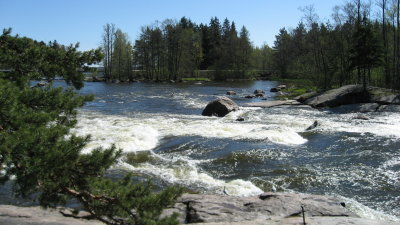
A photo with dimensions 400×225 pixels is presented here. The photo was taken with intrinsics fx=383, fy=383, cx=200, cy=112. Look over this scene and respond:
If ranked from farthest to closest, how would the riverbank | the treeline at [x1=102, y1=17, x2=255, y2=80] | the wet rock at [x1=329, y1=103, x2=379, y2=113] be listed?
the treeline at [x1=102, y1=17, x2=255, y2=80] < the wet rock at [x1=329, y1=103, x2=379, y2=113] < the riverbank

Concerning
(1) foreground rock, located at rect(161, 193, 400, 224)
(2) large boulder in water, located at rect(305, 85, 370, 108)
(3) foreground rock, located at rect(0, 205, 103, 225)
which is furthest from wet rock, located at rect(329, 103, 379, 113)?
(3) foreground rock, located at rect(0, 205, 103, 225)

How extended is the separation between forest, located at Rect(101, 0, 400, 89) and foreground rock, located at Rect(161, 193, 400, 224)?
78.7 ft

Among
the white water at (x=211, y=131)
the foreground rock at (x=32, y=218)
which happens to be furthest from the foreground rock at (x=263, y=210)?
the foreground rock at (x=32, y=218)

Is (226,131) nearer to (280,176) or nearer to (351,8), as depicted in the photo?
(280,176)

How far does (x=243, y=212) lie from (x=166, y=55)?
63.3 meters

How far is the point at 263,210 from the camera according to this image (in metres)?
7.02

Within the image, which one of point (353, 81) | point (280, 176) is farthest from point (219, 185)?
point (353, 81)

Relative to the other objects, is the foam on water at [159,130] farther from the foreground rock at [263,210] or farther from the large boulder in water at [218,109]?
the foreground rock at [263,210]

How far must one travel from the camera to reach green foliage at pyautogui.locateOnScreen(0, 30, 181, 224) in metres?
3.77

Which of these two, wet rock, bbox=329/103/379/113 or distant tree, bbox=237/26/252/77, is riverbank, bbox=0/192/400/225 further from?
distant tree, bbox=237/26/252/77

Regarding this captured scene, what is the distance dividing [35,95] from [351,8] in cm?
3553

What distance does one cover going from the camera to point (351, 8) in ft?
115

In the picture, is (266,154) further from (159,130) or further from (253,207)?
(159,130)

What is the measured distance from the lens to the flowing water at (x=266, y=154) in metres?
9.27
